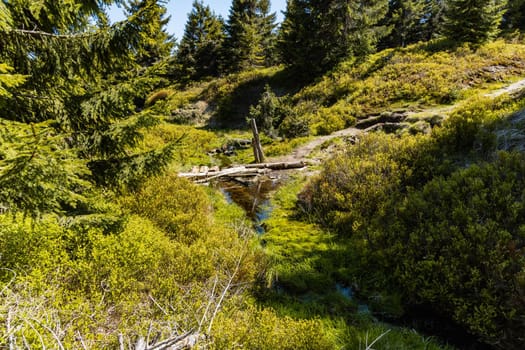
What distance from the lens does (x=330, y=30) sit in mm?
24953

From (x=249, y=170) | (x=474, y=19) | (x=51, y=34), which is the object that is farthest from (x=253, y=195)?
(x=474, y=19)

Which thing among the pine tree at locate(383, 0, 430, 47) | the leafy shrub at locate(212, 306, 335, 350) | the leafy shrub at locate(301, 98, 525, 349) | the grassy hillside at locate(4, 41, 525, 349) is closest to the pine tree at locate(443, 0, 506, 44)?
the pine tree at locate(383, 0, 430, 47)

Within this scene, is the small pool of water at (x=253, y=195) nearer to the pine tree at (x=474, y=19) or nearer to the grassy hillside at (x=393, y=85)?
the grassy hillside at (x=393, y=85)

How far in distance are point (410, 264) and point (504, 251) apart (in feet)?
5.28

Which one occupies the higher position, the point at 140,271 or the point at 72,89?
the point at 72,89

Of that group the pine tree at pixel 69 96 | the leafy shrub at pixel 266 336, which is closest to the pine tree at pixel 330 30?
the pine tree at pixel 69 96

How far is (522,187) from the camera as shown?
222 inches

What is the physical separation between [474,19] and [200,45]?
30917 mm

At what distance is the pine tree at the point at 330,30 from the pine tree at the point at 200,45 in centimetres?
1401

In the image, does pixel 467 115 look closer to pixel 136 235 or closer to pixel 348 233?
pixel 348 233

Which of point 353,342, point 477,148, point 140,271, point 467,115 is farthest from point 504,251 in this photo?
point 140,271

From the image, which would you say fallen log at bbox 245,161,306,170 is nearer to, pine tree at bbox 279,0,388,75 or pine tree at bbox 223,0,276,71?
pine tree at bbox 279,0,388,75

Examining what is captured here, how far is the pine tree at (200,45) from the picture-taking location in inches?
1460

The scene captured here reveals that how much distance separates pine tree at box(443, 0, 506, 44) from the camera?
19.7 m
